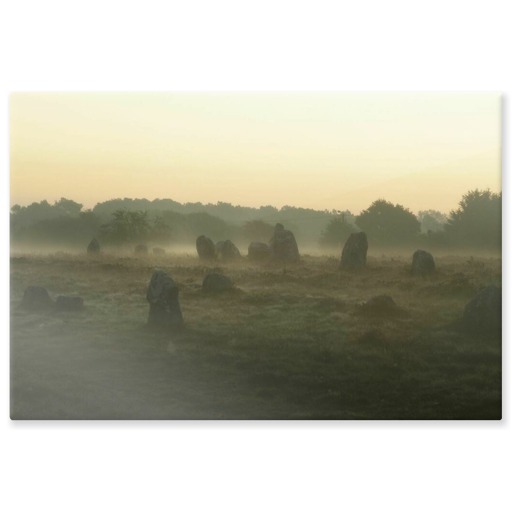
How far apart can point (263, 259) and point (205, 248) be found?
539 mm

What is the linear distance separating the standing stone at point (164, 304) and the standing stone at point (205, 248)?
Answer: 361 mm

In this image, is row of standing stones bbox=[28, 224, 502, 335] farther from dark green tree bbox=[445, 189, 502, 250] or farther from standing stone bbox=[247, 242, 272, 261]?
dark green tree bbox=[445, 189, 502, 250]

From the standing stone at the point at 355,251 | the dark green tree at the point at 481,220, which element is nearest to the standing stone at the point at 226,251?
the standing stone at the point at 355,251

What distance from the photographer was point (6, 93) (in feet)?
23.0

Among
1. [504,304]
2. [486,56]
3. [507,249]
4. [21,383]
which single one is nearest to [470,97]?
[486,56]

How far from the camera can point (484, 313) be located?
695 cm

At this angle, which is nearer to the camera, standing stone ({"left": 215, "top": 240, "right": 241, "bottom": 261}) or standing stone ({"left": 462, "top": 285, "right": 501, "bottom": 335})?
standing stone ({"left": 462, "top": 285, "right": 501, "bottom": 335})

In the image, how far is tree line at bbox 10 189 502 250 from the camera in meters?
7.02

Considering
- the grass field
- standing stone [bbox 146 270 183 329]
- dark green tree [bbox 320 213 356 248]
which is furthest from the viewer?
dark green tree [bbox 320 213 356 248]

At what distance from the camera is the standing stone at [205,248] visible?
7.03 m

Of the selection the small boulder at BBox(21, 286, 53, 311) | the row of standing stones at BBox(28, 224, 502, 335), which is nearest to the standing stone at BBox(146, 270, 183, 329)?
the row of standing stones at BBox(28, 224, 502, 335)

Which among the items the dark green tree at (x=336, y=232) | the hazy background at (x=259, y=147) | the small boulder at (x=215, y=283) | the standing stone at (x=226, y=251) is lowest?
the small boulder at (x=215, y=283)

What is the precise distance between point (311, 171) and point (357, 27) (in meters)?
1.35

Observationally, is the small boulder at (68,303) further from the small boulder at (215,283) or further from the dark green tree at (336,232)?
the dark green tree at (336,232)
